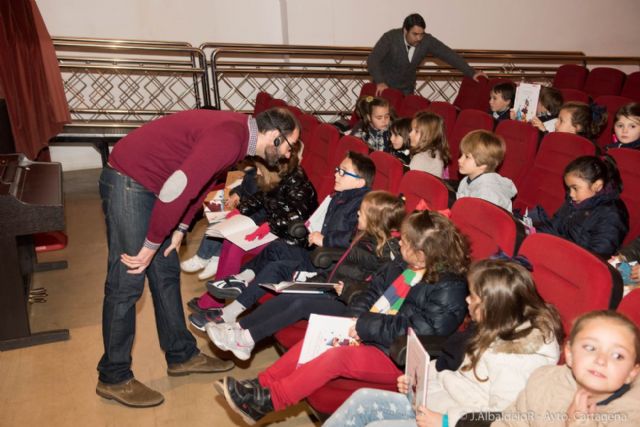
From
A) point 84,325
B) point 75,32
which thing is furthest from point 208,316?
point 75,32

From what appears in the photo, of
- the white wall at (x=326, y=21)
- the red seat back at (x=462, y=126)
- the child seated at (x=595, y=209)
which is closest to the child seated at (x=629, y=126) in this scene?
the child seated at (x=595, y=209)

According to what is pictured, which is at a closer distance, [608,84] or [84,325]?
[84,325]

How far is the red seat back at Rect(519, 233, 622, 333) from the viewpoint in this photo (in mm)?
1874

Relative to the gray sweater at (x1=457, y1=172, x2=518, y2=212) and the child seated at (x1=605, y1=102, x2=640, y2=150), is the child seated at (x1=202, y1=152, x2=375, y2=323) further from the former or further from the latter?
the child seated at (x1=605, y1=102, x2=640, y2=150)

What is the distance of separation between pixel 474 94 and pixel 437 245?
13.9 feet

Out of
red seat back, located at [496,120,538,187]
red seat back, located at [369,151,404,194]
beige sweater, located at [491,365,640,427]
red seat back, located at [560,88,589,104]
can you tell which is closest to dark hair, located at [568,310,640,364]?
beige sweater, located at [491,365,640,427]

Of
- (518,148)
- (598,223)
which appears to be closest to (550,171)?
(518,148)

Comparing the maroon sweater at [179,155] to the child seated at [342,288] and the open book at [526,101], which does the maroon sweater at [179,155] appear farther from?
the open book at [526,101]

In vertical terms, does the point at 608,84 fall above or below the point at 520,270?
above

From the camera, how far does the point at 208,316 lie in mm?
3125

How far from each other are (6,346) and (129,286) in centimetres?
109

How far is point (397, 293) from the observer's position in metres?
2.43

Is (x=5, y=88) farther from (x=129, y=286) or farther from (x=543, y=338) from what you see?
(x=543, y=338)

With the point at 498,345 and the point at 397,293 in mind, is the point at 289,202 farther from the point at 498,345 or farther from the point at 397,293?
the point at 498,345
